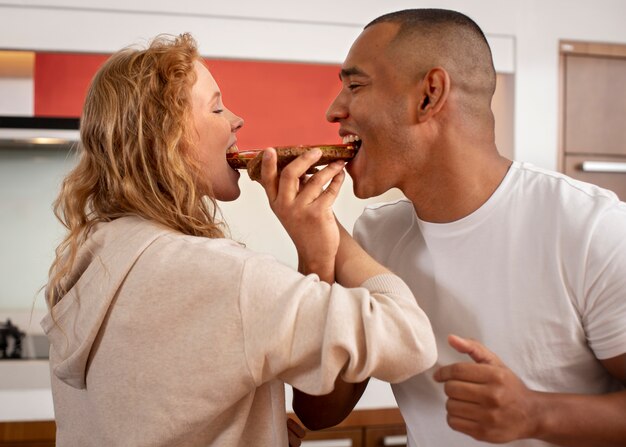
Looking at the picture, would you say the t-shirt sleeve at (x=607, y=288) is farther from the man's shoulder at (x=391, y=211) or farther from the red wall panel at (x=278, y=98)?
the red wall panel at (x=278, y=98)

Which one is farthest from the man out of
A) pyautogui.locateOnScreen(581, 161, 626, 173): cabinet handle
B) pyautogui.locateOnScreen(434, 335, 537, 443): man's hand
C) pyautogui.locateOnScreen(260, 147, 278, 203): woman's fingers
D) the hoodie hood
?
pyautogui.locateOnScreen(581, 161, 626, 173): cabinet handle

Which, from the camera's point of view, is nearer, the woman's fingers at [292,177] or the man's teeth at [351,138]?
the woman's fingers at [292,177]

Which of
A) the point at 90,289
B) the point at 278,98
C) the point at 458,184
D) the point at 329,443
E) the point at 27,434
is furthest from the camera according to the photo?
the point at 278,98

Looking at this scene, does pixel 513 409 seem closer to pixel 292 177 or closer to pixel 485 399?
pixel 485 399

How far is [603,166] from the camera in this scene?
11.1ft

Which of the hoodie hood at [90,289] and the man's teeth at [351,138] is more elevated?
the man's teeth at [351,138]

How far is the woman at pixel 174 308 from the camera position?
117 cm

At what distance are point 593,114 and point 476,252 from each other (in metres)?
2.12

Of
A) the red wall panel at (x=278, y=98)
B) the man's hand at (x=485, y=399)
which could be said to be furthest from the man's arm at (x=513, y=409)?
the red wall panel at (x=278, y=98)

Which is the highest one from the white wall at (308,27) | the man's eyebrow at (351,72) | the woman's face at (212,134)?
the white wall at (308,27)

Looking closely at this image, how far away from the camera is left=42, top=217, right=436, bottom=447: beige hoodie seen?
45.9 inches

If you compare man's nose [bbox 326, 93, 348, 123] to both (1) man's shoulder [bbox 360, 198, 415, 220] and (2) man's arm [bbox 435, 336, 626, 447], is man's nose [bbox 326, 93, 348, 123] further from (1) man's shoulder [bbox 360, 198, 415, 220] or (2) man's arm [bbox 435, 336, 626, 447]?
(2) man's arm [bbox 435, 336, 626, 447]

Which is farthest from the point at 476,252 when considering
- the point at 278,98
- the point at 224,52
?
the point at 278,98

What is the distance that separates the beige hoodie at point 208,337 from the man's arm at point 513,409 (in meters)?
0.08
